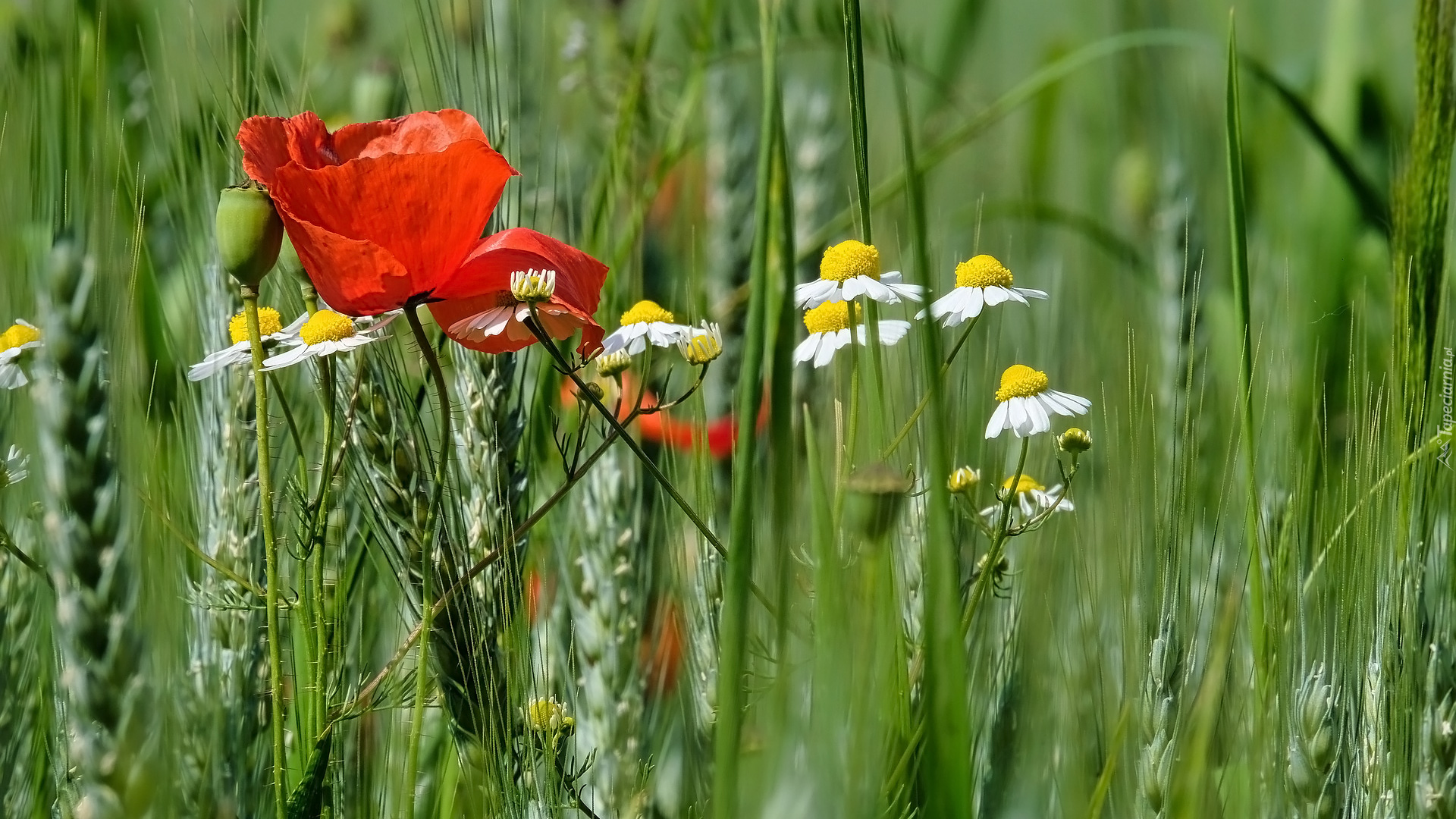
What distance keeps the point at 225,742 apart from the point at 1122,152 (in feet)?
4.24

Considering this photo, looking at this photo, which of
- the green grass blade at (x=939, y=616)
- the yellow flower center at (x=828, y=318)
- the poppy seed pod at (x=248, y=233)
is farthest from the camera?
the yellow flower center at (x=828, y=318)

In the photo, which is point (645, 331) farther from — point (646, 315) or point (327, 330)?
point (327, 330)

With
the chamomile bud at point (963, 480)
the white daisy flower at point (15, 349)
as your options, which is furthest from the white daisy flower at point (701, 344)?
the white daisy flower at point (15, 349)

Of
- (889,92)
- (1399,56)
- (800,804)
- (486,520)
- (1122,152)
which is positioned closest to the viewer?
(800,804)

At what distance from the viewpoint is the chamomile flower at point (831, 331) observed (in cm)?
49

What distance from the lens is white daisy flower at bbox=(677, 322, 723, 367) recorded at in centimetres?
48

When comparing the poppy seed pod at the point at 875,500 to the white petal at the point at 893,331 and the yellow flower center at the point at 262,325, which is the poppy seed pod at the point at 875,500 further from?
the yellow flower center at the point at 262,325

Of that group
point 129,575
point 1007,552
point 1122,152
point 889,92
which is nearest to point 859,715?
point 129,575

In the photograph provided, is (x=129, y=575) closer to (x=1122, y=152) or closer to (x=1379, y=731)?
(x=1379, y=731)

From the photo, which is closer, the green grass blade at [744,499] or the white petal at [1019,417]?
the green grass blade at [744,499]

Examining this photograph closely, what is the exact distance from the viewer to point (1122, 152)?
152cm

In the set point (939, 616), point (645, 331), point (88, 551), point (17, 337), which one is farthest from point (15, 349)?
point (939, 616)

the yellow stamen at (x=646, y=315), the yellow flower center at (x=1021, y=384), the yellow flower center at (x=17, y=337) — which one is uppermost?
the yellow stamen at (x=646, y=315)

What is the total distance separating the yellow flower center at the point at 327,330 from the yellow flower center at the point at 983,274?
23 cm
